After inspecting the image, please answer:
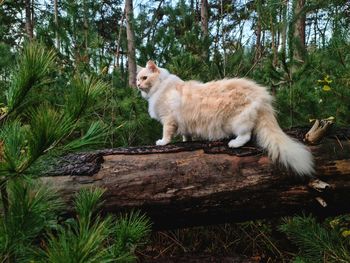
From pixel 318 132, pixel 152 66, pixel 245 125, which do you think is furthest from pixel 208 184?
pixel 152 66

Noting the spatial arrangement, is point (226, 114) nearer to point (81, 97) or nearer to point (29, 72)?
A: point (81, 97)

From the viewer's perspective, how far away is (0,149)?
4.46ft

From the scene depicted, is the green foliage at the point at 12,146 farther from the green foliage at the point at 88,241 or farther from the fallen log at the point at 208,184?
the fallen log at the point at 208,184

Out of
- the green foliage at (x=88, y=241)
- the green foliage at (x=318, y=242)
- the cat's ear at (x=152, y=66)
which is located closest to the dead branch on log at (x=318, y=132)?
the green foliage at (x=318, y=242)

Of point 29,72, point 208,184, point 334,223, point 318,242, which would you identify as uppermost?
point 29,72

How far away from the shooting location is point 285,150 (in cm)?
277

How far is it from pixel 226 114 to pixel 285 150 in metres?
0.71

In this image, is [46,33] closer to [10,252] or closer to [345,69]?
[345,69]

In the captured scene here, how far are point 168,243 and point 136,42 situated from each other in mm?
2966

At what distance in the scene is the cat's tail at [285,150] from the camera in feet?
8.98

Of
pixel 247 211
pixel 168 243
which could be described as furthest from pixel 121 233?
pixel 168 243

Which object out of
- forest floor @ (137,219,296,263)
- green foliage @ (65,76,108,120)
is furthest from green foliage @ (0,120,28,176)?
forest floor @ (137,219,296,263)

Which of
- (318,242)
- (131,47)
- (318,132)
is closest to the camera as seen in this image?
(318,242)

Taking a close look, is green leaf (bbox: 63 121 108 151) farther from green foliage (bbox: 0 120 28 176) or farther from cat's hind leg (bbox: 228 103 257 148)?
cat's hind leg (bbox: 228 103 257 148)
